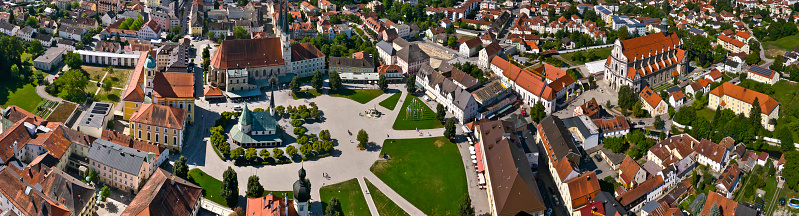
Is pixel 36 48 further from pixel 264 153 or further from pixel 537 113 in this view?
pixel 537 113

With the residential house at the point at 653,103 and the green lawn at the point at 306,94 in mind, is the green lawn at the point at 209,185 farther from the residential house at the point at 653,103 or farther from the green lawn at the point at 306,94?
the residential house at the point at 653,103

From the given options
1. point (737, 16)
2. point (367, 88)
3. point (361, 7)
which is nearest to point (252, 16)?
point (361, 7)

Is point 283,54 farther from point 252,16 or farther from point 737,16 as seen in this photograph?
point 737,16

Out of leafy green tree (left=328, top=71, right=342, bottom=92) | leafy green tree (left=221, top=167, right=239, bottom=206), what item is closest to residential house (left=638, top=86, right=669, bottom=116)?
leafy green tree (left=328, top=71, right=342, bottom=92)

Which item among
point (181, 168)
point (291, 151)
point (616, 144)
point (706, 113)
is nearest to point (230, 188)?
point (181, 168)

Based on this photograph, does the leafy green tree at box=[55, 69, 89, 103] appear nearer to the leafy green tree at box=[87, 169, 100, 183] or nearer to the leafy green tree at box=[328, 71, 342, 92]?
the leafy green tree at box=[87, 169, 100, 183]
